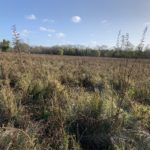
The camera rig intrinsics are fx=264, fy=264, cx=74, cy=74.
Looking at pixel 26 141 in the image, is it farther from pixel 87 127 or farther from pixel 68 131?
pixel 87 127

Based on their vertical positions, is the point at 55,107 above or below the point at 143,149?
above

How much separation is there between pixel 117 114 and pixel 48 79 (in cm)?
299

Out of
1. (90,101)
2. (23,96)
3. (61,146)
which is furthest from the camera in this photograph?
(23,96)

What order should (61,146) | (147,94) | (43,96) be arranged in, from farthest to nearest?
(147,94), (43,96), (61,146)

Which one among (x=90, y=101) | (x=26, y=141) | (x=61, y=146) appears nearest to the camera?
(x=26, y=141)

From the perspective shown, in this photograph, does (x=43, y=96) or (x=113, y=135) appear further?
(x=43, y=96)

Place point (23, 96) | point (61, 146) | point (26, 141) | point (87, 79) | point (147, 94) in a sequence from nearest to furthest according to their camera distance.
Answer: point (26, 141)
point (61, 146)
point (23, 96)
point (147, 94)
point (87, 79)

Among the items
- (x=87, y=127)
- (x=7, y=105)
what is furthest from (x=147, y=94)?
(x=7, y=105)

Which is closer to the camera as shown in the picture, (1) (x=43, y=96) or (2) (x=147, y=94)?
(1) (x=43, y=96)

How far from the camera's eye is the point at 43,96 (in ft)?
18.9

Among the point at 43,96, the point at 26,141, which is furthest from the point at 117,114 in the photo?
the point at 43,96

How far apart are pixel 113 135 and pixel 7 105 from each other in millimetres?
1824

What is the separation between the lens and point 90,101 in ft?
15.3

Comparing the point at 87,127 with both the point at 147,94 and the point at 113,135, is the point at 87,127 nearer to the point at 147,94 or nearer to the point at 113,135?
the point at 113,135
